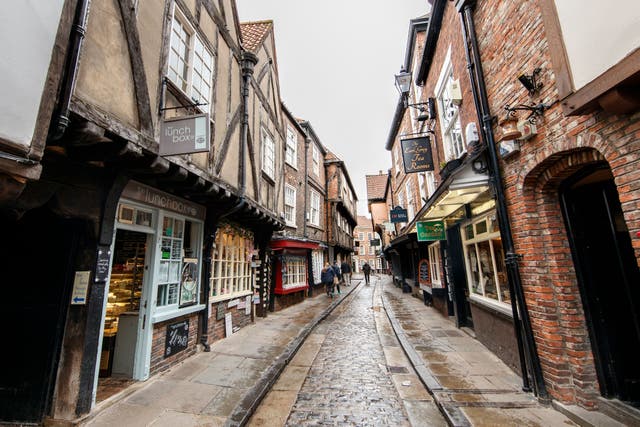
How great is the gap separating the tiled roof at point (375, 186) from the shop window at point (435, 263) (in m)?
18.0

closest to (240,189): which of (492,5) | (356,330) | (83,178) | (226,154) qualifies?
(226,154)

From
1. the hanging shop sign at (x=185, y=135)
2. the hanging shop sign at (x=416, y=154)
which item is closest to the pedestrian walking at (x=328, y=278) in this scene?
the hanging shop sign at (x=416, y=154)

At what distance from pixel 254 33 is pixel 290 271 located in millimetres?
9122

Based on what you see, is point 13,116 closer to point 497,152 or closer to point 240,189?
point 240,189

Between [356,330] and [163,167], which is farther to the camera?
[356,330]

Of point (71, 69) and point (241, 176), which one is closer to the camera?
point (71, 69)

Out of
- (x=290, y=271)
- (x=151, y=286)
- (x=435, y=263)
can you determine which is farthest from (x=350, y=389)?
(x=290, y=271)

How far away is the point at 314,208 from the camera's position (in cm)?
1669

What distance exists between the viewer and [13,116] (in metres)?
2.13

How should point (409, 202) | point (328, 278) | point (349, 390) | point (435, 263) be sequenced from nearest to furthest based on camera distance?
point (349, 390)
point (435, 263)
point (409, 202)
point (328, 278)

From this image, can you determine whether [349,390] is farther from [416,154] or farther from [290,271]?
[290,271]

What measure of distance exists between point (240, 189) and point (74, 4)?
13.8 feet

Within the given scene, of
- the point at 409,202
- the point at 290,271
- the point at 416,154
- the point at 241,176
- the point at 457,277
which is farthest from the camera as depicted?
the point at 409,202

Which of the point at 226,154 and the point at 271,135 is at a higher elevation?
the point at 271,135
